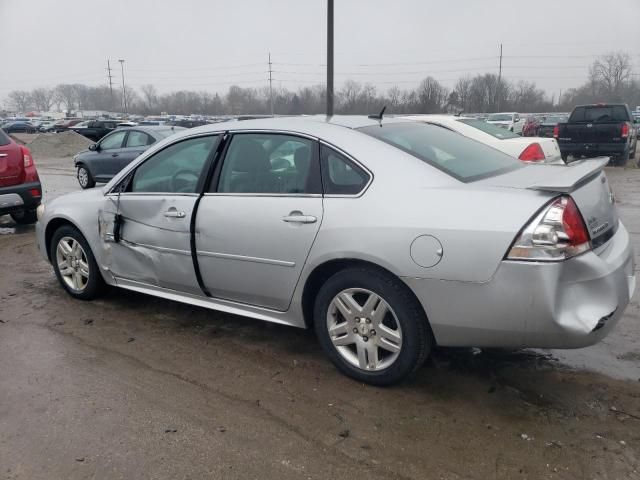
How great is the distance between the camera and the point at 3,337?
162 inches

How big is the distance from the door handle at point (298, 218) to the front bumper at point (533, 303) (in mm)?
678

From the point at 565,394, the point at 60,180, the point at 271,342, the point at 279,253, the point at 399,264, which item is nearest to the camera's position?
the point at 399,264

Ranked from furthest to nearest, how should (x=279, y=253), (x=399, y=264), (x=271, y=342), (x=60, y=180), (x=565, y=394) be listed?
(x=60, y=180)
(x=271, y=342)
(x=279, y=253)
(x=565, y=394)
(x=399, y=264)

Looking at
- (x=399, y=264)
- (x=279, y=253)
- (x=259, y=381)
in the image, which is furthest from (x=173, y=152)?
(x=399, y=264)

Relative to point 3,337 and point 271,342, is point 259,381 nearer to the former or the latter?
point 271,342

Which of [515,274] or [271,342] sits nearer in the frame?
[515,274]

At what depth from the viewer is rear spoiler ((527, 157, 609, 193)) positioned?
8.87 feet

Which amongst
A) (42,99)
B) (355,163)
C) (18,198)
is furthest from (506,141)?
(42,99)

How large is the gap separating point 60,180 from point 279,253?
14.2 m

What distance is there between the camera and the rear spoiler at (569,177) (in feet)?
8.87

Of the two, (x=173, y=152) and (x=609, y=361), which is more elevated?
(x=173, y=152)

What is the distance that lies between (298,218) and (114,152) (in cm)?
1106

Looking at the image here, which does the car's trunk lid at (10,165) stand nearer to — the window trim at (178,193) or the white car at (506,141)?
the window trim at (178,193)

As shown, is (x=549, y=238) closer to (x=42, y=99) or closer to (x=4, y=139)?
(x=4, y=139)
